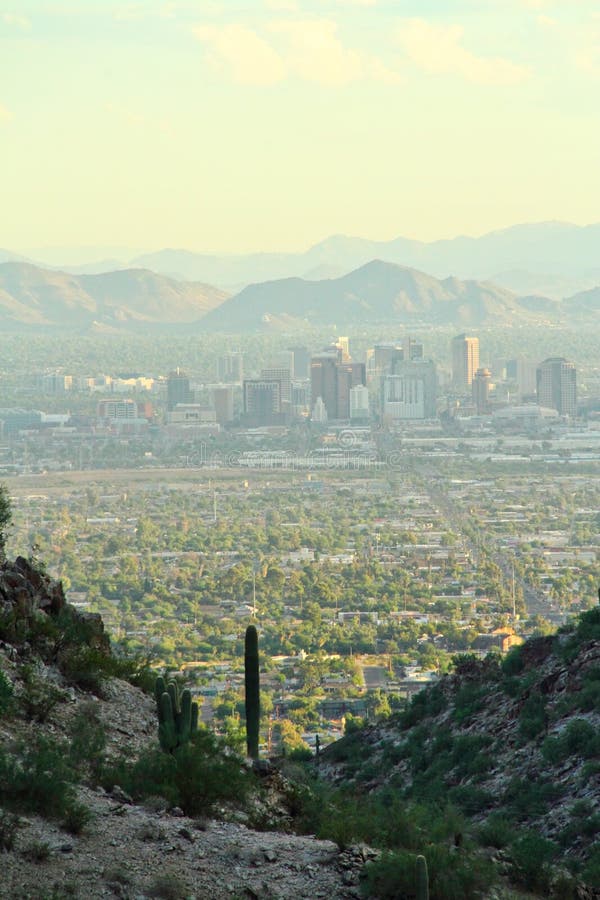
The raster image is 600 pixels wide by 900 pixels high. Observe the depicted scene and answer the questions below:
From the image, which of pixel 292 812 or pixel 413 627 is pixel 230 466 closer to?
pixel 413 627

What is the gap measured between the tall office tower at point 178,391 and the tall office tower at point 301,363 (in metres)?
16.4

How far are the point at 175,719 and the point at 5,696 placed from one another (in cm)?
90

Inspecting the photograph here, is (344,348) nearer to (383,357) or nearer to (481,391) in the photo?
(383,357)

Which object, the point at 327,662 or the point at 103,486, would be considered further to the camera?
the point at 103,486

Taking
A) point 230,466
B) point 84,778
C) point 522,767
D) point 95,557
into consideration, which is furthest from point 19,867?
point 230,466

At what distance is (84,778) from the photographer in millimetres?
8273

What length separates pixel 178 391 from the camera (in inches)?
3770

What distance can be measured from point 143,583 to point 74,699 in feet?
100

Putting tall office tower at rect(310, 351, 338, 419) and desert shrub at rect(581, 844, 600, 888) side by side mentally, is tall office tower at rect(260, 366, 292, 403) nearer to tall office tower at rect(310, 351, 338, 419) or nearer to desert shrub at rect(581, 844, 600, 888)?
tall office tower at rect(310, 351, 338, 419)

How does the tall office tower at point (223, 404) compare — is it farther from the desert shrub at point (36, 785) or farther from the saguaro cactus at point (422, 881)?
the saguaro cactus at point (422, 881)

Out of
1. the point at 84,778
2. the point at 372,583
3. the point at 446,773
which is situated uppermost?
the point at 84,778

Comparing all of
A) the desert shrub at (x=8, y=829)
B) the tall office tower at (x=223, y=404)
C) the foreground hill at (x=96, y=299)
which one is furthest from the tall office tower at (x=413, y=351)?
the desert shrub at (x=8, y=829)

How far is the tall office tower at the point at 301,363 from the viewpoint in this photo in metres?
115

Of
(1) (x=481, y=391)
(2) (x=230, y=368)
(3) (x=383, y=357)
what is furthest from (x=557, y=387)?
(2) (x=230, y=368)
